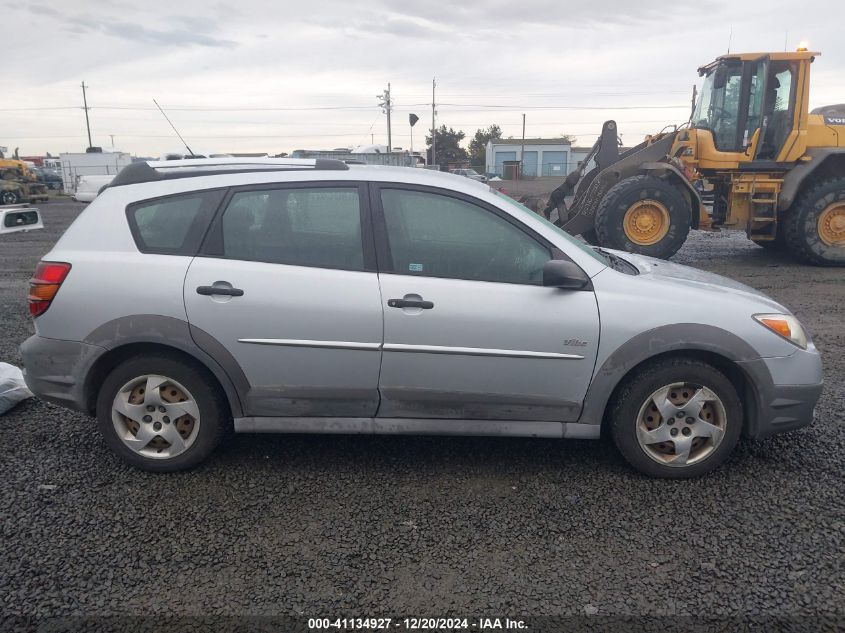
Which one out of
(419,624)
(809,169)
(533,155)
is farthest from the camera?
(533,155)

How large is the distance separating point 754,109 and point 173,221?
392 inches

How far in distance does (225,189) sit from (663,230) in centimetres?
830

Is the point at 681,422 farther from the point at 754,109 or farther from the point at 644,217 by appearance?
the point at 754,109

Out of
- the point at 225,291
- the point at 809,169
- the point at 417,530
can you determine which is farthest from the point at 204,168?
the point at 809,169

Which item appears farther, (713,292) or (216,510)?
(713,292)

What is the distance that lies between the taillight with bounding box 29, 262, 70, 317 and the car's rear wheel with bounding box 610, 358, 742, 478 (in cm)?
312

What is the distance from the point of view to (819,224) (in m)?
10.5

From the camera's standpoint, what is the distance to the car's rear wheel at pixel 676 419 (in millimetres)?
3531

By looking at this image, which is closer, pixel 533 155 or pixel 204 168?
pixel 204 168

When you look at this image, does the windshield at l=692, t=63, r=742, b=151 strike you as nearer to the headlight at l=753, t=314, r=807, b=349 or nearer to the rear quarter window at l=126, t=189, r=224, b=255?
the headlight at l=753, t=314, r=807, b=349

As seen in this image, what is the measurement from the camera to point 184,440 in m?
3.68

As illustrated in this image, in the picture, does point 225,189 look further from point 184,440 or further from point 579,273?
point 579,273

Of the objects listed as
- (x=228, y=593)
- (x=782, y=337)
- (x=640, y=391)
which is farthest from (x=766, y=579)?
(x=228, y=593)

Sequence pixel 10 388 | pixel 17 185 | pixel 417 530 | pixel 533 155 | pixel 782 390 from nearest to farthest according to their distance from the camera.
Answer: pixel 417 530 → pixel 782 390 → pixel 10 388 → pixel 17 185 → pixel 533 155
